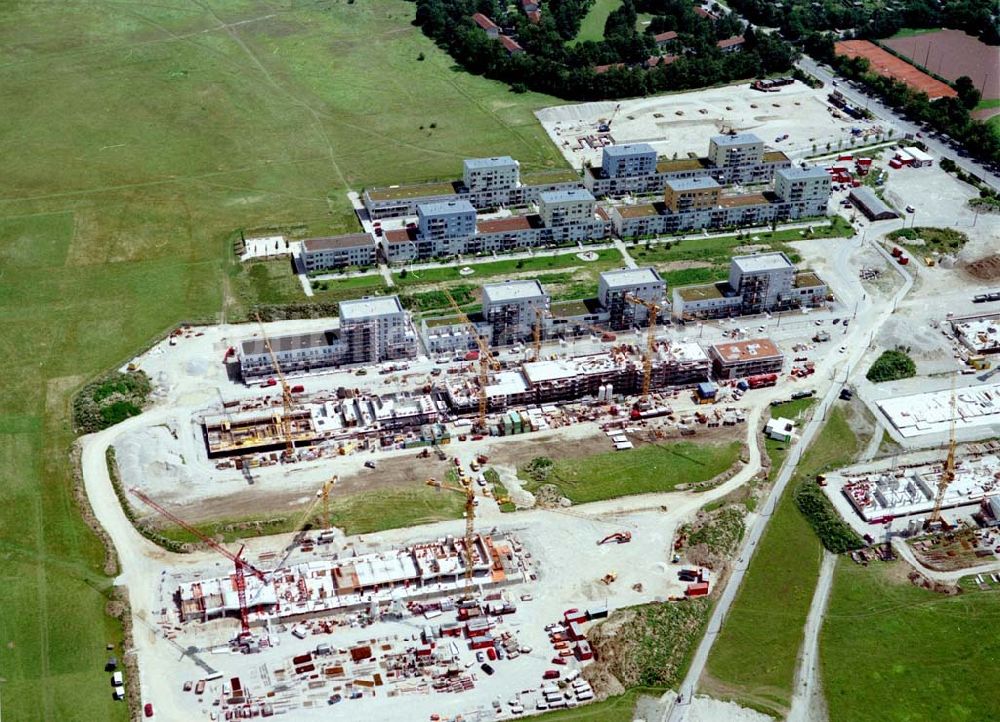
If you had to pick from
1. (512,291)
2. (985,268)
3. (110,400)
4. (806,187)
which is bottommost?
(110,400)

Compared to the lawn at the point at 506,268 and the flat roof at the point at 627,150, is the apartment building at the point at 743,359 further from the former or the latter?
the flat roof at the point at 627,150

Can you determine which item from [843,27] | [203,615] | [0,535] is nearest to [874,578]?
[203,615]

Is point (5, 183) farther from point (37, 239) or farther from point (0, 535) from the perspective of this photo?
point (0, 535)

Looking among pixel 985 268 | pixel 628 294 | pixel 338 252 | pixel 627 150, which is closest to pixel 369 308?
pixel 338 252

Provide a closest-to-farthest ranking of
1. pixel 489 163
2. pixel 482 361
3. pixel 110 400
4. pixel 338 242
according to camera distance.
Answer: pixel 110 400, pixel 482 361, pixel 338 242, pixel 489 163

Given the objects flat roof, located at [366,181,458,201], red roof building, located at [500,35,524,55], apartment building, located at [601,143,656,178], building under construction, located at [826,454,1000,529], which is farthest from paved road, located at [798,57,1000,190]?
flat roof, located at [366,181,458,201]

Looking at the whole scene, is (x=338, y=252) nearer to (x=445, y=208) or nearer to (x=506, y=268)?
(x=445, y=208)

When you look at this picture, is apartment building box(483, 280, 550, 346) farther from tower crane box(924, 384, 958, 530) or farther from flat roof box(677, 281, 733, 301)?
tower crane box(924, 384, 958, 530)
